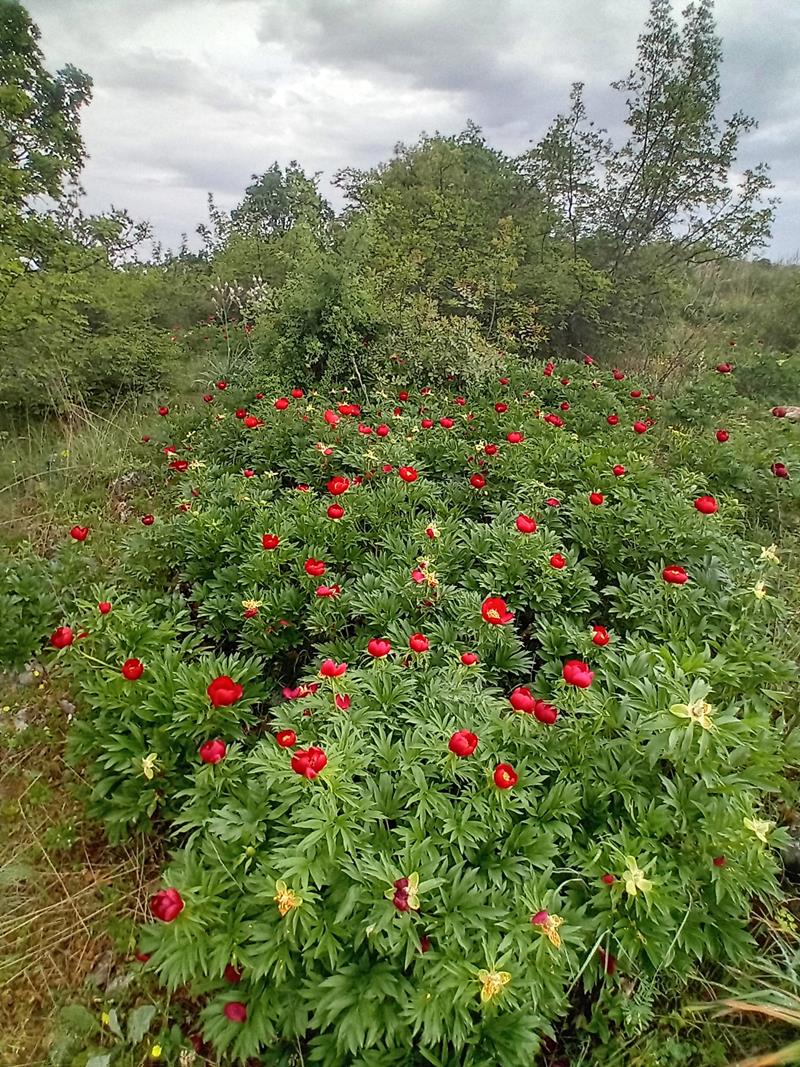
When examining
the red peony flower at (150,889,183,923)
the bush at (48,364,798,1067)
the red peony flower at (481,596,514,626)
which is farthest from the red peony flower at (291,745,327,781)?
the red peony flower at (481,596,514,626)

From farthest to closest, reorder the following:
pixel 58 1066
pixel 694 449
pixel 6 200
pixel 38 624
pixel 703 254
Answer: pixel 703 254 → pixel 6 200 → pixel 694 449 → pixel 38 624 → pixel 58 1066

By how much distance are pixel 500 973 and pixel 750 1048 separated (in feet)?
2.12

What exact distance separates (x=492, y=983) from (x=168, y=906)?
0.58 meters

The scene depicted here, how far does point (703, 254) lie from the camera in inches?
237

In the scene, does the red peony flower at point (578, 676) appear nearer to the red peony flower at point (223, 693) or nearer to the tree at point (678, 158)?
the red peony flower at point (223, 693)

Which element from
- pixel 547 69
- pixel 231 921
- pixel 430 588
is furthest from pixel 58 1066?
pixel 547 69

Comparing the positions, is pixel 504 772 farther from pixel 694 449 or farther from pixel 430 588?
pixel 694 449

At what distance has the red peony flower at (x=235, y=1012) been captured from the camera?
1093mm

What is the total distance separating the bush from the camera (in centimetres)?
106

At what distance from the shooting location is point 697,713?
110cm

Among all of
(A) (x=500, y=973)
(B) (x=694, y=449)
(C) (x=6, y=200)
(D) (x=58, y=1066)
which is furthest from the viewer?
(C) (x=6, y=200)

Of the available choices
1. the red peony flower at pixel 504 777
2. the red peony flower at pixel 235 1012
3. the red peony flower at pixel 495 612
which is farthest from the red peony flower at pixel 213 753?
the red peony flower at pixel 495 612

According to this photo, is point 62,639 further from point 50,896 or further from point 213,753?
→ point 50,896

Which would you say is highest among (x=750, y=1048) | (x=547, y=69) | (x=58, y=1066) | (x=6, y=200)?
(x=547, y=69)
